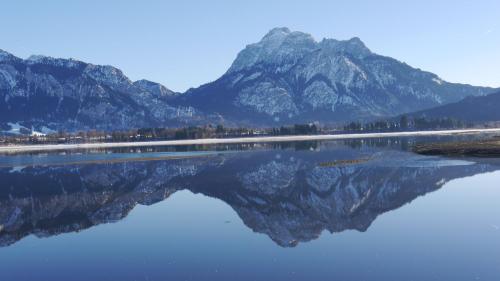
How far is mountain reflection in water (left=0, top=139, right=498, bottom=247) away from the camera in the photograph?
46812 mm

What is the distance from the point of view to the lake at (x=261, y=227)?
1209 inches

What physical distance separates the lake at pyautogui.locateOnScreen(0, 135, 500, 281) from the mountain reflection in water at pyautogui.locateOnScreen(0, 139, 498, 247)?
0.80 ft

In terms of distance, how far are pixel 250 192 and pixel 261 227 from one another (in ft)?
73.5

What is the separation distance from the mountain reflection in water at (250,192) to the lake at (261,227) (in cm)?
24

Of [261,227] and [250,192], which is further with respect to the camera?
[250,192]

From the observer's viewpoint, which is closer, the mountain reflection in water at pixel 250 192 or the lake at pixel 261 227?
the lake at pixel 261 227

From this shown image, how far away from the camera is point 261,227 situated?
44.5 metres

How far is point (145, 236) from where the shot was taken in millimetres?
41562

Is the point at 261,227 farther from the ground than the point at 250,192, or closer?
farther from the ground

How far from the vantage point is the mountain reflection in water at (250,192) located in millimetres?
46812

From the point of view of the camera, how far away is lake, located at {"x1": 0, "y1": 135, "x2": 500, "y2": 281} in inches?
1209

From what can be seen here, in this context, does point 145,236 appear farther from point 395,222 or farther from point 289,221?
point 395,222

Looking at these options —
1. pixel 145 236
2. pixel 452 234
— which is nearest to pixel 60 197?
pixel 145 236

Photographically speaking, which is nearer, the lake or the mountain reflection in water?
the lake
